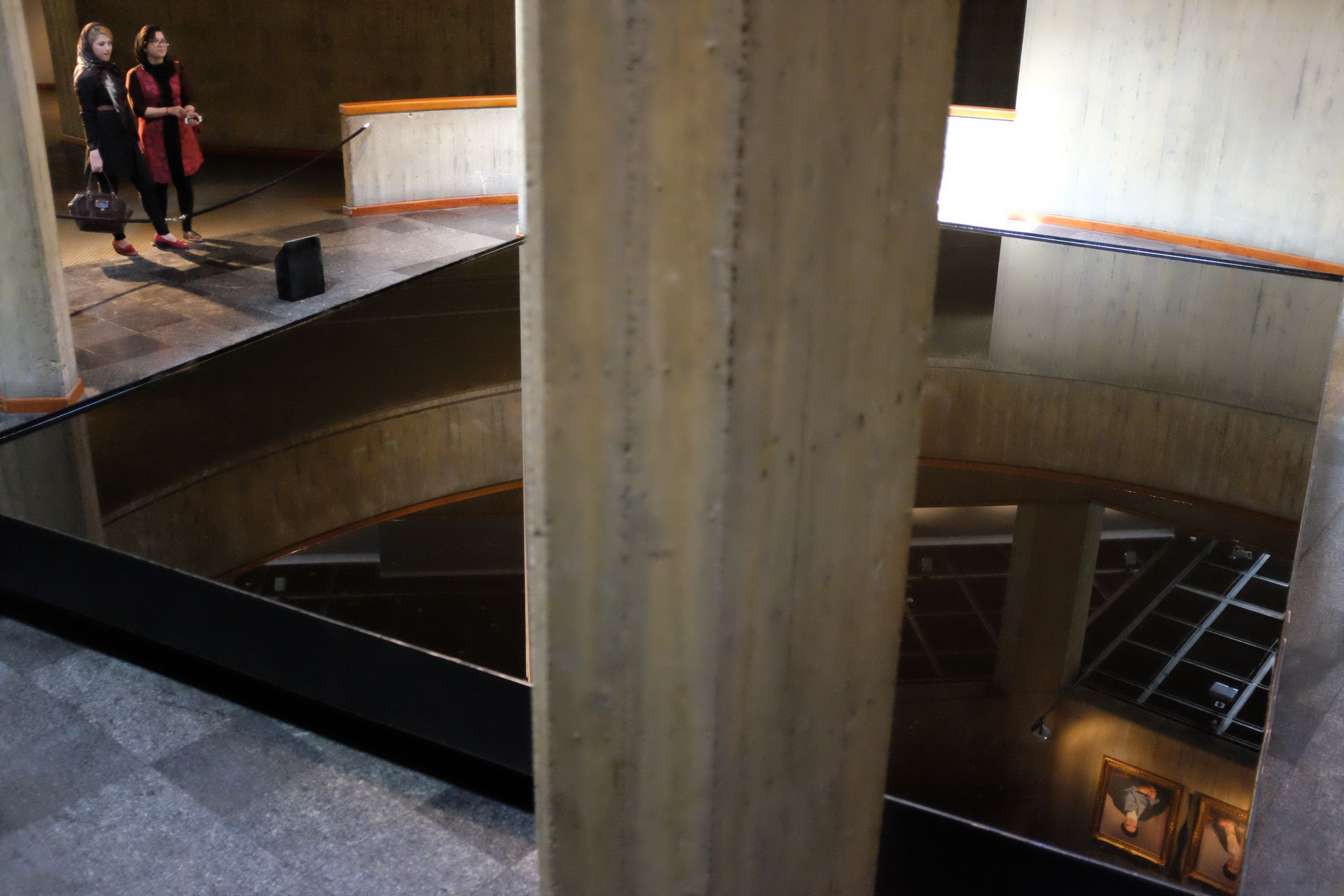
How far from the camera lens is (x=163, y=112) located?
888 centimetres

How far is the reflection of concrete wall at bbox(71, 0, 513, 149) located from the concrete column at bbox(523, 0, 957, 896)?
47.3 feet

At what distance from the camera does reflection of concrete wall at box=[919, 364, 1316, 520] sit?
6238 mm

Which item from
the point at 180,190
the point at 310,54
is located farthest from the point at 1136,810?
the point at 310,54

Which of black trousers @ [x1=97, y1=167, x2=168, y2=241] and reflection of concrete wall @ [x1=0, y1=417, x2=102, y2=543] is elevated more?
black trousers @ [x1=97, y1=167, x2=168, y2=241]

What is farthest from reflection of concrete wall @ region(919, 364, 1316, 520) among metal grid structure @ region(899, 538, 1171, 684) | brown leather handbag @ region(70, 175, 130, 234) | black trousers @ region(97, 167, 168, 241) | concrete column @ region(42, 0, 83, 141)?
concrete column @ region(42, 0, 83, 141)

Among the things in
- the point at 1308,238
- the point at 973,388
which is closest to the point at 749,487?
the point at 973,388

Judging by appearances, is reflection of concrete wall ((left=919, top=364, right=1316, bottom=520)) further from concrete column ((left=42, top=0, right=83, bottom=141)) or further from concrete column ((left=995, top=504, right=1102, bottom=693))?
concrete column ((left=42, top=0, right=83, bottom=141))

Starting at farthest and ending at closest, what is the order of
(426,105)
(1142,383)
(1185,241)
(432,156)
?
(432,156)
(426,105)
(1185,241)
(1142,383)

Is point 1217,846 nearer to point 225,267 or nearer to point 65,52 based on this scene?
point 225,267

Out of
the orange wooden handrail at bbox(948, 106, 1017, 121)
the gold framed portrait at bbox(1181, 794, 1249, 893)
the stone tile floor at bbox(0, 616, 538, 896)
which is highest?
the orange wooden handrail at bbox(948, 106, 1017, 121)

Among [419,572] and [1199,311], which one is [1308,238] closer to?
[1199,311]

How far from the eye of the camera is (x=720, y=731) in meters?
2.17

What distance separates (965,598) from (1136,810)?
1434 mm

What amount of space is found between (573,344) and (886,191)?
1.93 feet
